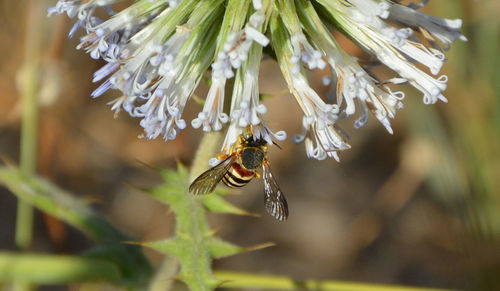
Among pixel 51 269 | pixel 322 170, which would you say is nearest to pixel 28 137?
pixel 51 269

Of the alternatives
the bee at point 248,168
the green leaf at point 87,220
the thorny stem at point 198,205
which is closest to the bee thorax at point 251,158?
the bee at point 248,168

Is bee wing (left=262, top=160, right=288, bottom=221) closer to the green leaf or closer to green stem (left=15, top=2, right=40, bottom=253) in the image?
the green leaf

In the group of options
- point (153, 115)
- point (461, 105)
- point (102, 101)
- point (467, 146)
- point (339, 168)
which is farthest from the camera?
point (339, 168)

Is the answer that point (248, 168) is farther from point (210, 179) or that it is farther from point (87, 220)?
point (87, 220)

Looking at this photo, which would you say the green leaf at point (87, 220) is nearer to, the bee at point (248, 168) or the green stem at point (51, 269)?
the green stem at point (51, 269)

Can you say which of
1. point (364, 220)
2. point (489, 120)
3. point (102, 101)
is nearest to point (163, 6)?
point (102, 101)

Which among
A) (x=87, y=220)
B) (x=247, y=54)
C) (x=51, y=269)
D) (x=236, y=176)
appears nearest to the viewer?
(x=247, y=54)

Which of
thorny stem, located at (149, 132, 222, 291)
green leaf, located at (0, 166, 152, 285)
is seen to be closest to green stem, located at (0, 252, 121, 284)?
green leaf, located at (0, 166, 152, 285)

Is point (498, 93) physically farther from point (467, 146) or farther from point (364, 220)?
point (364, 220)
